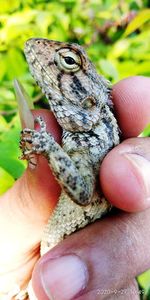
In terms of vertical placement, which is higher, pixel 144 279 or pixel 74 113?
pixel 74 113

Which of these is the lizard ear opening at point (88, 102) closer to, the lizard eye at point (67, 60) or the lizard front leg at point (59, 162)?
the lizard eye at point (67, 60)

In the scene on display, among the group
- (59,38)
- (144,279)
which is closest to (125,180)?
(144,279)

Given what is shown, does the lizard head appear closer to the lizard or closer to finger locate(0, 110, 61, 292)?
the lizard

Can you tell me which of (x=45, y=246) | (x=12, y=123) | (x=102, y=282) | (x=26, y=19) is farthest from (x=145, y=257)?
(x=26, y=19)

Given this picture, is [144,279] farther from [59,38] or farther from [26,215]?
[59,38]
